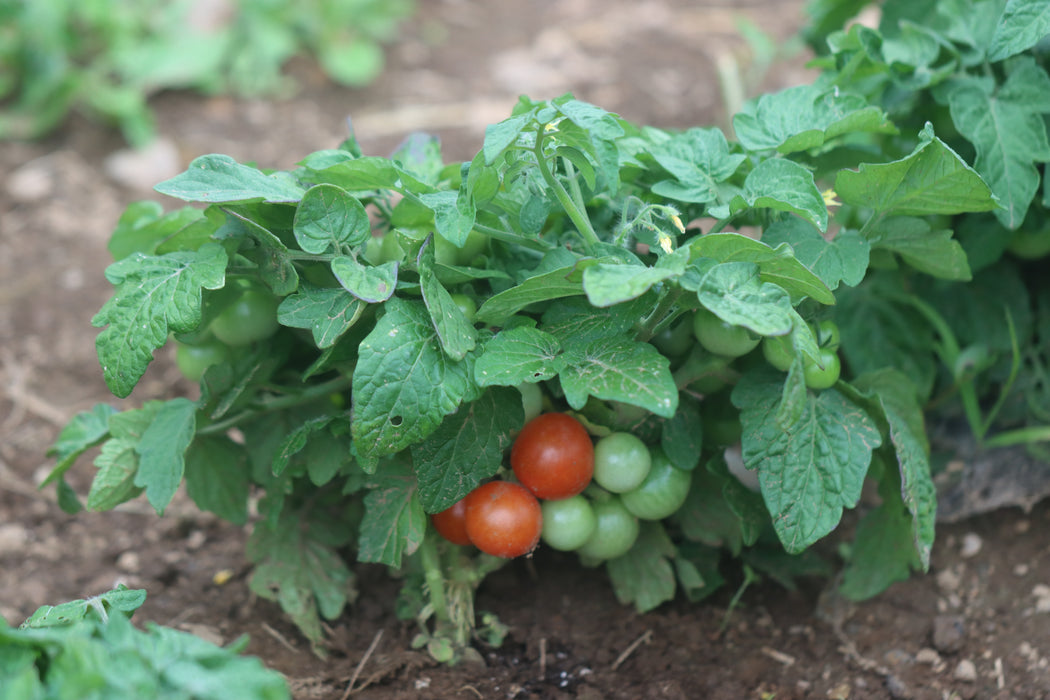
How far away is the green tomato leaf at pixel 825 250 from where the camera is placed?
1.46 meters

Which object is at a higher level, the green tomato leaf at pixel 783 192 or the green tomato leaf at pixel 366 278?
the green tomato leaf at pixel 783 192

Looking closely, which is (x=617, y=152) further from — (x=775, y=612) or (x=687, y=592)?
(x=775, y=612)

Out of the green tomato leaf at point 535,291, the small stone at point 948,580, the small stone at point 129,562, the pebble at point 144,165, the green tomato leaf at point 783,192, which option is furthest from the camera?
the pebble at point 144,165

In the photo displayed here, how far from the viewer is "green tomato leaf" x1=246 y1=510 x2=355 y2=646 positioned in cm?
172

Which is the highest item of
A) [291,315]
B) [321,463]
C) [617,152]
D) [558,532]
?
[617,152]

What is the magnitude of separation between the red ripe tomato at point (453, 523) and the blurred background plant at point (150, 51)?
2472 mm

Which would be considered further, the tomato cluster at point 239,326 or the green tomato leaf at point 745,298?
the tomato cluster at point 239,326

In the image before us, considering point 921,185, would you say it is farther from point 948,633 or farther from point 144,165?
point 144,165

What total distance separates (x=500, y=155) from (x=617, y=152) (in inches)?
9.1

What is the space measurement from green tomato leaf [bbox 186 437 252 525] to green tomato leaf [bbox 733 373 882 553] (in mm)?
943

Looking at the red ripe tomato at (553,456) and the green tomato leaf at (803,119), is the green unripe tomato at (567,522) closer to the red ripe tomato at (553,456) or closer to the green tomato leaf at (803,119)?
the red ripe tomato at (553,456)

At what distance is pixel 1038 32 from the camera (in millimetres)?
1567

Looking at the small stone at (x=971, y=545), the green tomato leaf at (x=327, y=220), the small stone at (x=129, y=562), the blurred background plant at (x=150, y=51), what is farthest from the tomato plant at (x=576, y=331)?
the blurred background plant at (x=150, y=51)

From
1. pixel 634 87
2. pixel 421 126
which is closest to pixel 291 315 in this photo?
pixel 421 126
